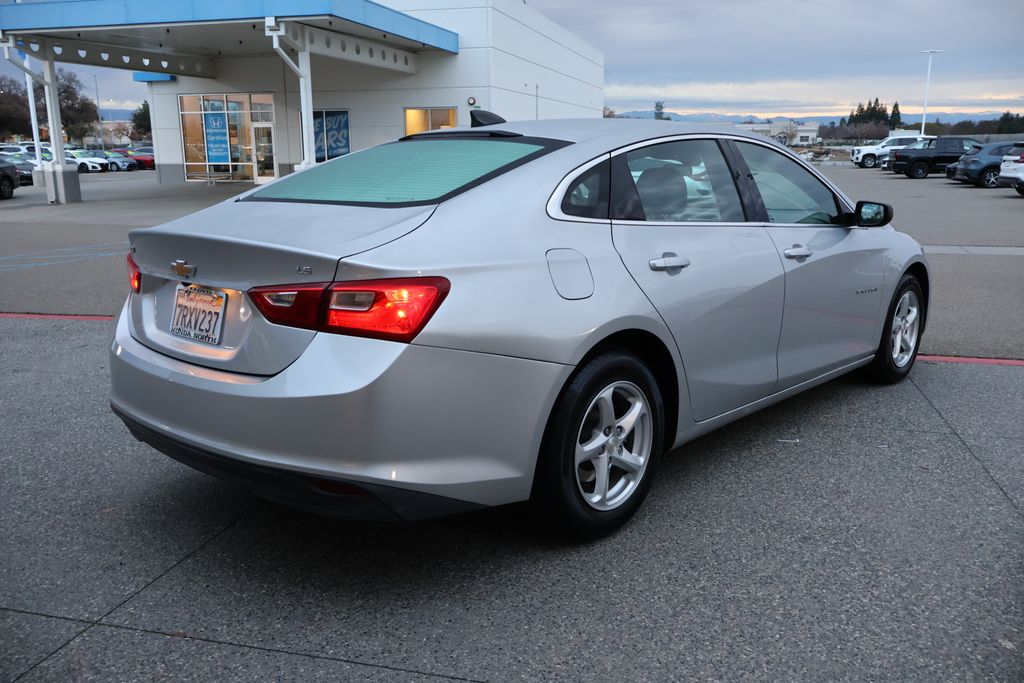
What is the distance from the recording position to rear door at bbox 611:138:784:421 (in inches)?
138

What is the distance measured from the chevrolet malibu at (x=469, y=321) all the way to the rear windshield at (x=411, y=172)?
0.6 inches

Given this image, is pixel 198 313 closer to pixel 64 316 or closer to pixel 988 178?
pixel 64 316

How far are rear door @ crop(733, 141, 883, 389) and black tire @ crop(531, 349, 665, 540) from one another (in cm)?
123

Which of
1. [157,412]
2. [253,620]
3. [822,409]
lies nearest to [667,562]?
[253,620]

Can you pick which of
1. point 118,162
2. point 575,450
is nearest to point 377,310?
point 575,450

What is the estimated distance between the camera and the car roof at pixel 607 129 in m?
3.72

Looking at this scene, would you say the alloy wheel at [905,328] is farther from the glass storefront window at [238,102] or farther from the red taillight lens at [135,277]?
the glass storefront window at [238,102]

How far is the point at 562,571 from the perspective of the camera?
322 centimetres

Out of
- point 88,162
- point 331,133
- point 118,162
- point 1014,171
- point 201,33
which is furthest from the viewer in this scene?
point 118,162

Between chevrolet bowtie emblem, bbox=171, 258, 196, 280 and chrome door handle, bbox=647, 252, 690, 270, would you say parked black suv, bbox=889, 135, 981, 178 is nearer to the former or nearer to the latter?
chrome door handle, bbox=647, 252, 690, 270

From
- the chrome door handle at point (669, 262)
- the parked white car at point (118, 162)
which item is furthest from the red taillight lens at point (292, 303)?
the parked white car at point (118, 162)

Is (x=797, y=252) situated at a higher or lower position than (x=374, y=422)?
higher

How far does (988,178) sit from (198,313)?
3267cm

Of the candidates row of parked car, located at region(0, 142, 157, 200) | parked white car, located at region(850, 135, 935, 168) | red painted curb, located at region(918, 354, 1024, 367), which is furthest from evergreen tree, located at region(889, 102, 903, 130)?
red painted curb, located at region(918, 354, 1024, 367)
